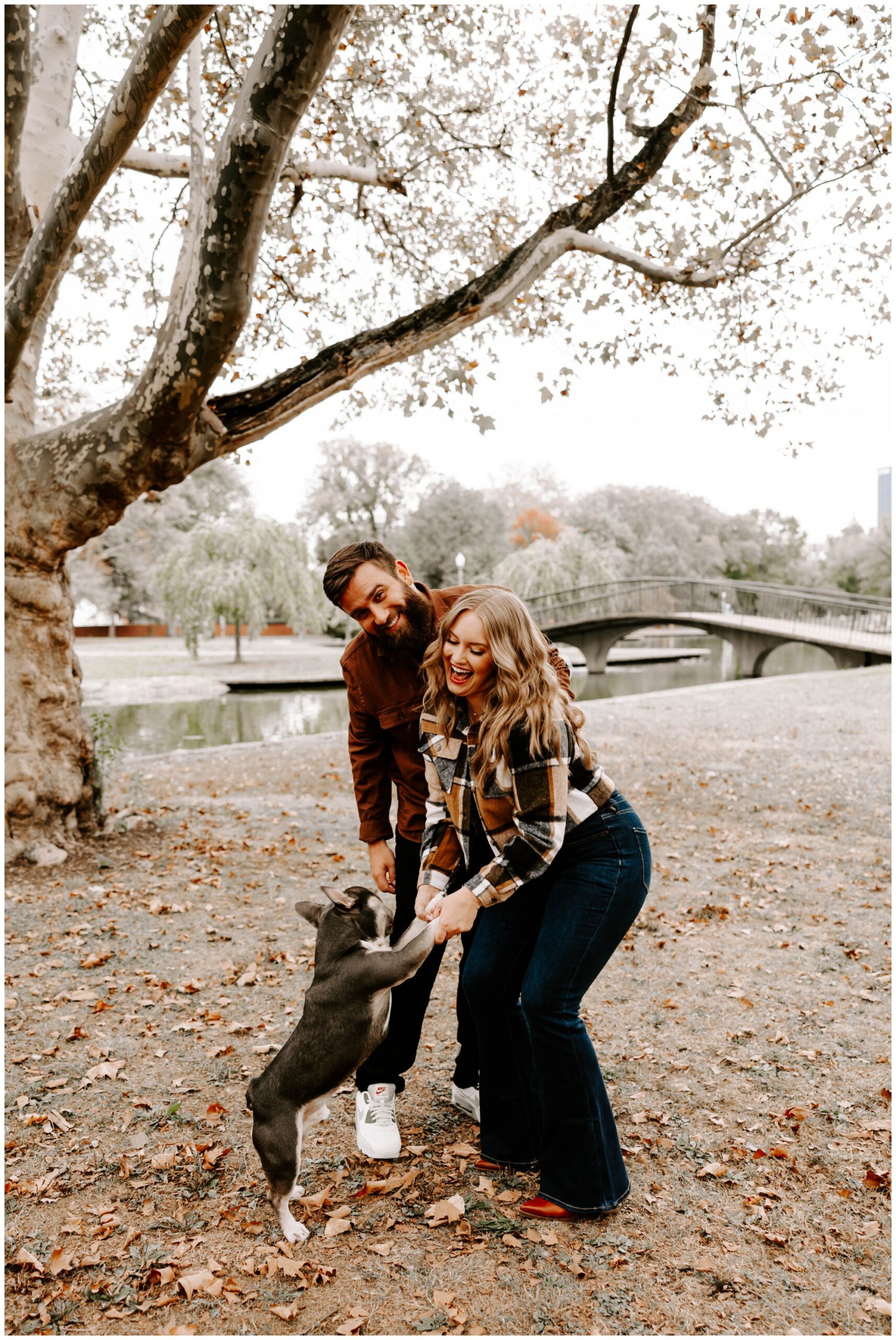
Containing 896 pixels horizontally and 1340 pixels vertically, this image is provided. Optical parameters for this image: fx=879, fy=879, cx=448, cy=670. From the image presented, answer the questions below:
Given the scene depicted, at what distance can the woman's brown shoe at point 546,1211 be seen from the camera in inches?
115

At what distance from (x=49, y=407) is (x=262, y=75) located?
15.6m

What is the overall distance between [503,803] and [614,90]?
5435mm

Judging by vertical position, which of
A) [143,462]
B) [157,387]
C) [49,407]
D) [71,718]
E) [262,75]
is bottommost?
[71,718]

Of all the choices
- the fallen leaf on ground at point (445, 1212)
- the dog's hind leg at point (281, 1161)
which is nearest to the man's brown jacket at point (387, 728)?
the dog's hind leg at point (281, 1161)

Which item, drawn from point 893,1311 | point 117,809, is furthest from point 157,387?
point 893,1311

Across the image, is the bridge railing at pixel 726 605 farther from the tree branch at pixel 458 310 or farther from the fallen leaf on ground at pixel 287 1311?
the fallen leaf on ground at pixel 287 1311

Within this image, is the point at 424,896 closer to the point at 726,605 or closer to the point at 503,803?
the point at 503,803

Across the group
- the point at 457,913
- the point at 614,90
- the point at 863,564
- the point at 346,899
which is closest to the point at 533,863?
the point at 457,913

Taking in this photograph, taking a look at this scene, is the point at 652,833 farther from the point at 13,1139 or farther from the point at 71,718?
the point at 13,1139

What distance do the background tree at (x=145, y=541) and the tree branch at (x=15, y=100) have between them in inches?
1274

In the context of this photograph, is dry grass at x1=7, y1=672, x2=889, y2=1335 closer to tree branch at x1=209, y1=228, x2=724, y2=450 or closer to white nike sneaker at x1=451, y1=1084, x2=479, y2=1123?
white nike sneaker at x1=451, y1=1084, x2=479, y2=1123

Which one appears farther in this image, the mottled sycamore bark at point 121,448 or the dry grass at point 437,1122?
the mottled sycamore bark at point 121,448

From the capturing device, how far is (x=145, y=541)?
4122 cm

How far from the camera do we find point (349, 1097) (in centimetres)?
388
